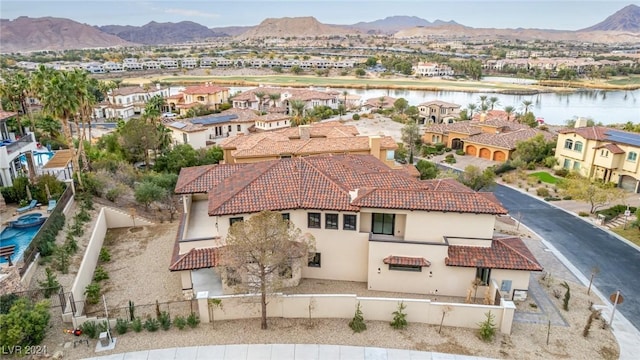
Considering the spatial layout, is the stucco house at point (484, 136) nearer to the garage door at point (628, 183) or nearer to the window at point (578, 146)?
the window at point (578, 146)

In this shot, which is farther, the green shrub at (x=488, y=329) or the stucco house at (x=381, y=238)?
the stucco house at (x=381, y=238)

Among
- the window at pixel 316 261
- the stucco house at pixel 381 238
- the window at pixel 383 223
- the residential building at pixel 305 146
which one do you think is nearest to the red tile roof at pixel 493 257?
the stucco house at pixel 381 238

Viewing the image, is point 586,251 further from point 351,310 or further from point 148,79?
point 148,79

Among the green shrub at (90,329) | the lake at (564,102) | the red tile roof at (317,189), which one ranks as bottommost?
the lake at (564,102)

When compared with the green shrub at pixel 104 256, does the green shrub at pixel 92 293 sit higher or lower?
higher

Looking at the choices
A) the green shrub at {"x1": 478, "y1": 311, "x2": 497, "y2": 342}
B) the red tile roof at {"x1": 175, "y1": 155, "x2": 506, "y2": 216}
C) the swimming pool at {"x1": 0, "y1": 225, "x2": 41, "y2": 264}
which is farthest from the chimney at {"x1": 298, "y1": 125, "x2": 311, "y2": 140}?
the green shrub at {"x1": 478, "y1": 311, "x2": 497, "y2": 342}

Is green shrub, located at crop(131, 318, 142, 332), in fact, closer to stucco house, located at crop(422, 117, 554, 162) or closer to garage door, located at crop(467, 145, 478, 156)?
stucco house, located at crop(422, 117, 554, 162)

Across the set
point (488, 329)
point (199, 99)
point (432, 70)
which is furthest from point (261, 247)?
point (432, 70)
